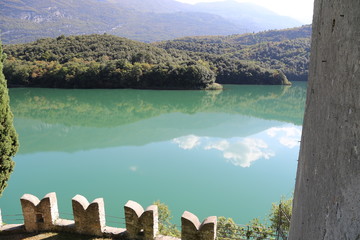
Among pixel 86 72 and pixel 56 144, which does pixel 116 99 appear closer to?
pixel 86 72

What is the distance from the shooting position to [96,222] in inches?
220

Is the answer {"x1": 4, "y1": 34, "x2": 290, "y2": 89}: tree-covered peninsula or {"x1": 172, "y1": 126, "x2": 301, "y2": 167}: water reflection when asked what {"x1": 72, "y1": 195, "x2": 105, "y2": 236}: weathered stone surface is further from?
{"x1": 4, "y1": 34, "x2": 290, "y2": 89}: tree-covered peninsula

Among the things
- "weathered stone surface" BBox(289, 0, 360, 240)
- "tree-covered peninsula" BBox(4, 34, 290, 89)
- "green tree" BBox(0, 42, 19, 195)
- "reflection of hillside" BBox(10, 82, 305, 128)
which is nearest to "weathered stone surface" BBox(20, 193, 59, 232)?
"green tree" BBox(0, 42, 19, 195)

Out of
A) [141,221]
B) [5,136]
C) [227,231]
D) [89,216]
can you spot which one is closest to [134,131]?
[5,136]

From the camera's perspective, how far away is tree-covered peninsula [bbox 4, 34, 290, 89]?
4219 centimetres

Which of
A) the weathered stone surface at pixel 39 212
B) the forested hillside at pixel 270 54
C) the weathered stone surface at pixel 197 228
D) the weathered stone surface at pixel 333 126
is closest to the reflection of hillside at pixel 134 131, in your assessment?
the weathered stone surface at pixel 39 212

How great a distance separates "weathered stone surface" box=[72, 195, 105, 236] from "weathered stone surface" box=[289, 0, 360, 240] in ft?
14.8

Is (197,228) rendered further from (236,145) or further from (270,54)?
(270,54)

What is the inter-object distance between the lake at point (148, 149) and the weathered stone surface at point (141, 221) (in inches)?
12.3

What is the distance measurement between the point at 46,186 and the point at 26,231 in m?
6.51

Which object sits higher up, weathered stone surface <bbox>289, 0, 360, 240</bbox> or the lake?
weathered stone surface <bbox>289, 0, 360, 240</bbox>

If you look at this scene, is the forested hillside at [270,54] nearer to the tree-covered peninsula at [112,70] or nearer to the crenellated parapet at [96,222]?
the tree-covered peninsula at [112,70]

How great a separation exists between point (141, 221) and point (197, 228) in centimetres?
106

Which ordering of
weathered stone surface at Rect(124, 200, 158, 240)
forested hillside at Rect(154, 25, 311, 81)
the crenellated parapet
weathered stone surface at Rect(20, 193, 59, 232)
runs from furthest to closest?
forested hillside at Rect(154, 25, 311, 81), weathered stone surface at Rect(20, 193, 59, 232), weathered stone surface at Rect(124, 200, 158, 240), the crenellated parapet
